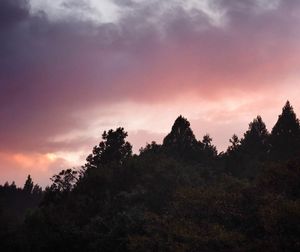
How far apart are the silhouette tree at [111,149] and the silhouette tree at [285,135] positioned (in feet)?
78.2

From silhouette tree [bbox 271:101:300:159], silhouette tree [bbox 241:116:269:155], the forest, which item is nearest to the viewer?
the forest

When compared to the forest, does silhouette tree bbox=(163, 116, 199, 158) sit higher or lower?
higher

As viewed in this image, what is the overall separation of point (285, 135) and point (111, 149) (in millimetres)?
28207

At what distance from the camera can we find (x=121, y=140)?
77625mm

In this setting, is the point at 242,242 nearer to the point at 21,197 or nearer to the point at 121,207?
the point at 121,207

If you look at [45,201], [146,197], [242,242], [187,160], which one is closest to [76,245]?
[146,197]

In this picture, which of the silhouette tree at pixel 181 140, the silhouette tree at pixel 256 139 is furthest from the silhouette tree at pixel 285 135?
the silhouette tree at pixel 181 140

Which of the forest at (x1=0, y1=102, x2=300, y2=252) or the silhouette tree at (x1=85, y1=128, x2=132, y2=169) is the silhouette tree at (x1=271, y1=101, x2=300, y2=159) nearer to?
the forest at (x1=0, y1=102, x2=300, y2=252)

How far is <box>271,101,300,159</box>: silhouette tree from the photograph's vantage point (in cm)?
6350

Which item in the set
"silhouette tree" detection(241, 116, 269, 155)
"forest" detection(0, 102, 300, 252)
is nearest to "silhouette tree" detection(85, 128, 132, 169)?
"forest" detection(0, 102, 300, 252)

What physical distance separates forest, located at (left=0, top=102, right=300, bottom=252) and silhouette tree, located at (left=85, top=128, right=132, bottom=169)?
0.17 meters

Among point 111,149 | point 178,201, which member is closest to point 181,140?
point 111,149

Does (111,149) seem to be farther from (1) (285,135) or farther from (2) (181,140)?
(1) (285,135)

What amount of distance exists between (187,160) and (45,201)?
23.5 metres
